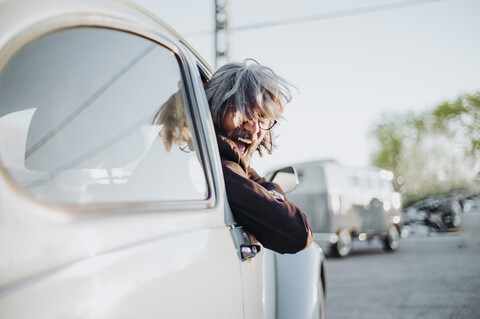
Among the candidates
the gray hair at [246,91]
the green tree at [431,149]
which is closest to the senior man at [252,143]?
the gray hair at [246,91]

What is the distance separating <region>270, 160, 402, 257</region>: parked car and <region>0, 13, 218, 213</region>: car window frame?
1062 cm

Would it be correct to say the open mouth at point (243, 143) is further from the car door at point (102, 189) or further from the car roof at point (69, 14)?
the car roof at point (69, 14)

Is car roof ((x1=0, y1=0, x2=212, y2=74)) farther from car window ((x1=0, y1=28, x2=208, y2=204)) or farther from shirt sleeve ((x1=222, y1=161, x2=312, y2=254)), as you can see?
shirt sleeve ((x1=222, y1=161, x2=312, y2=254))

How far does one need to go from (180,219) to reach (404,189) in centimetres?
6191

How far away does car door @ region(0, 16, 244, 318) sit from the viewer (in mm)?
870

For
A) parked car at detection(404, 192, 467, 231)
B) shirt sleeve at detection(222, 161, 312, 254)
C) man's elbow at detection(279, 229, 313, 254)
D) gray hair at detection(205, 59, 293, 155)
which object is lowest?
parked car at detection(404, 192, 467, 231)

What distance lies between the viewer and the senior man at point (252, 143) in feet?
6.15

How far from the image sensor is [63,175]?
3.87ft

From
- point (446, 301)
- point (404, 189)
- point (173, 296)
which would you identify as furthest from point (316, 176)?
point (404, 189)

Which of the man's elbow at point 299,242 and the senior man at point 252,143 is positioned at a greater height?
the senior man at point 252,143

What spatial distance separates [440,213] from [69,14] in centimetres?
2548

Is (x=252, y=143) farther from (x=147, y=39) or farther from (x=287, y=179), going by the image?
(x=147, y=39)

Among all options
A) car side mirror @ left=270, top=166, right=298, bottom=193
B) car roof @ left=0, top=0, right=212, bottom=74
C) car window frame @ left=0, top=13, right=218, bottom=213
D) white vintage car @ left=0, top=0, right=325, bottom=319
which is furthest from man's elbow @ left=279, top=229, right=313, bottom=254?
car roof @ left=0, top=0, right=212, bottom=74

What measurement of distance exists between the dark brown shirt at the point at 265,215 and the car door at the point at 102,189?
0.50 ft
